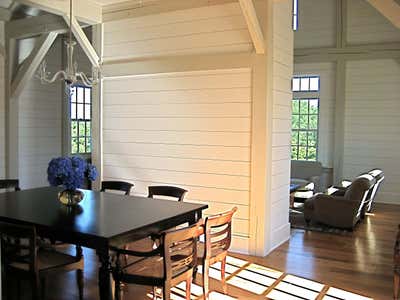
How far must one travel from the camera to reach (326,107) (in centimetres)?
908

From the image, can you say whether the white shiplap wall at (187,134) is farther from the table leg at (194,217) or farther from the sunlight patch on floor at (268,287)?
the table leg at (194,217)

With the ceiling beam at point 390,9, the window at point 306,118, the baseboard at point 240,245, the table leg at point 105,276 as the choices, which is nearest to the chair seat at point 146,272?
the table leg at point 105,276

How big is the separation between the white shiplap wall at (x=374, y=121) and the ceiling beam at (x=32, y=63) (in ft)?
18.9

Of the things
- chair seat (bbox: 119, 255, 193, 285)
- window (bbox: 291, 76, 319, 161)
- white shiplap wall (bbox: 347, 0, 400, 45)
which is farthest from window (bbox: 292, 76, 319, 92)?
chair seat (bbox: 119, 255, 193, 285)

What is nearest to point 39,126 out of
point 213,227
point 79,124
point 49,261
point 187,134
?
point 79,124

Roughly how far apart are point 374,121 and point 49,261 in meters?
7.19

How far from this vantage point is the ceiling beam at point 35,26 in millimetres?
6254

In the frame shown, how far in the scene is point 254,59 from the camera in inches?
192

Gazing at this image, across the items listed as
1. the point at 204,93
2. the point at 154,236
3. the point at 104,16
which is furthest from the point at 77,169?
the point at 104,16

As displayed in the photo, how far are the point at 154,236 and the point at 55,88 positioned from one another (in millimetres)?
6371

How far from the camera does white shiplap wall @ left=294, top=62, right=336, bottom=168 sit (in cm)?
900

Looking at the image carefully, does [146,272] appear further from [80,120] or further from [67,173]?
[80,120]

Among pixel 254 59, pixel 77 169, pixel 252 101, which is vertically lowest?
pixel 77 169

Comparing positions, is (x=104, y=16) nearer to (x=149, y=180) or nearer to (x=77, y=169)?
(x=149, y=180)
